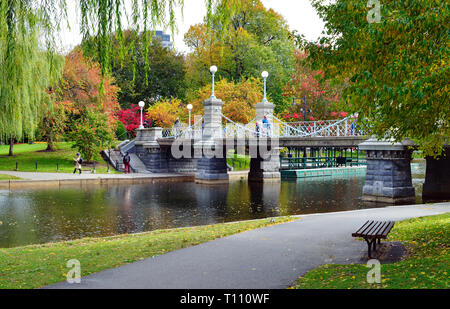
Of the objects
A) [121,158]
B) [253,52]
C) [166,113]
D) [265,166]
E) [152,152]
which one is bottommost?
[265,166]

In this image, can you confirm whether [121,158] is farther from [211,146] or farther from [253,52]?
[253,52]

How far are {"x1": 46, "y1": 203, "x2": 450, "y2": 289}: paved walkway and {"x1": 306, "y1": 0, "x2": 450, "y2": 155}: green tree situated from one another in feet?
8.80

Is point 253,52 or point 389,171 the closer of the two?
point 389,171

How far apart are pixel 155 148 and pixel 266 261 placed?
30865 mm

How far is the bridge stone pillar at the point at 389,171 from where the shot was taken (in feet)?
70.5

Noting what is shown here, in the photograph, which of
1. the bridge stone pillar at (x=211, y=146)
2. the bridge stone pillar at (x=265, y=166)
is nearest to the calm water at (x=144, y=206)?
the bridge stone pillar at (x=211, y=146)

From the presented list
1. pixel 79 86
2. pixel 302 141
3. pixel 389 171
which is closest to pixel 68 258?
pixel 389 171

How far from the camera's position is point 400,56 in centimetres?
713

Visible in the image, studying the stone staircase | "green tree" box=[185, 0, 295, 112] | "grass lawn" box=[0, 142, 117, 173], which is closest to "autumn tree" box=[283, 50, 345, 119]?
"green tree" box=[185, 0, 295, 112]

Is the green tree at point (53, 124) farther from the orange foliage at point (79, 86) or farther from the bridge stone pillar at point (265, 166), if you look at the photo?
the bridge stone pillar at point (265, 166)

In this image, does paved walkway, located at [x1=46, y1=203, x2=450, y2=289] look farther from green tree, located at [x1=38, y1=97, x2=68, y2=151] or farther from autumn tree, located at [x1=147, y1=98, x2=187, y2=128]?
autumn tree, located at [x1=147, y1=98, x2=187, y2=128]

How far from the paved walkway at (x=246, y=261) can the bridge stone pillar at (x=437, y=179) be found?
14.3 metres

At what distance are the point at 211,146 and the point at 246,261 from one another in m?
25.1

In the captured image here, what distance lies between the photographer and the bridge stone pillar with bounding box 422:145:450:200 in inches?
930
